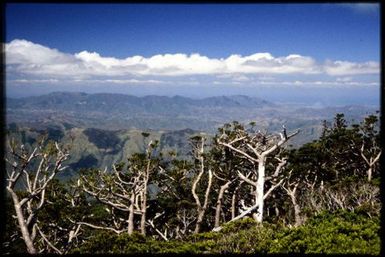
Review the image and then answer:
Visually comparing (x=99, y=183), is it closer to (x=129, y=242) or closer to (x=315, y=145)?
(x=129, y=242)

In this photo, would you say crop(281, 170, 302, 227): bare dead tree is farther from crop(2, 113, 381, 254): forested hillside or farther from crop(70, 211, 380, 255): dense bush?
crop(70, 211, 380, 255): dense bush

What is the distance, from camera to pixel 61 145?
13195 mm

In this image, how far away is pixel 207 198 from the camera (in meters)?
17.3

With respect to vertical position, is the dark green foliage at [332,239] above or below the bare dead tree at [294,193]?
above

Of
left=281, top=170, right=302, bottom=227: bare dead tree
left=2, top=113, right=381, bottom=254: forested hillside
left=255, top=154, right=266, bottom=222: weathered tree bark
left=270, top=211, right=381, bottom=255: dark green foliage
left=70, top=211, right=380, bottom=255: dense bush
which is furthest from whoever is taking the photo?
left=281, top=170, right=302, bottom=227: bare dead tree

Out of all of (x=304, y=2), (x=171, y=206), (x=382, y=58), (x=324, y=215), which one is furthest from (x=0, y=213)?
(x=171, y=206)

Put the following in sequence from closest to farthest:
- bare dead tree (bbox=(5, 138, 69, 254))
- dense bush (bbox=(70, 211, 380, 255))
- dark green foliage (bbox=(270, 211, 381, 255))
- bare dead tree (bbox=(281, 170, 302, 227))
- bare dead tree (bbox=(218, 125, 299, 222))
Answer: dark green foliage (bbox=(270, 211, 381, 255)) → dense bush (bbox=(70, 211, 380, 255)) → bare dead tree (bbox=(5, 138, 69, 254)) → bare dead tree (bbox=(218, 125, 299, 222)) → bare dead tree (bbox=(281, 170, 302, 227))

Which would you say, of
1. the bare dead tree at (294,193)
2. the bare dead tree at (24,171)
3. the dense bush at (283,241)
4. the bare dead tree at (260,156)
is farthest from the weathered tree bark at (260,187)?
the bare dead tree at (24,171)

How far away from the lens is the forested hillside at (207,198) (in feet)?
26.9

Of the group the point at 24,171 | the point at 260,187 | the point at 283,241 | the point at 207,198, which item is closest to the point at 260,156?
the point at 260,187

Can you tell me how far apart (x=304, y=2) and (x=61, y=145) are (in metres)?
11.5

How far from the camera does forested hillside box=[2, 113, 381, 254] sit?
8.20 m

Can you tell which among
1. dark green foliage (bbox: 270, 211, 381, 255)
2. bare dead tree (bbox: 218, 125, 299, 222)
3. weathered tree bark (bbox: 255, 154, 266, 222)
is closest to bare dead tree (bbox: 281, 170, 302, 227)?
weathered tree bark (bbox: 255, 154, 266, 222)

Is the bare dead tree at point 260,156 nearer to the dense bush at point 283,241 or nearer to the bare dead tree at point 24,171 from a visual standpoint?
the dense bush at point 283,241
